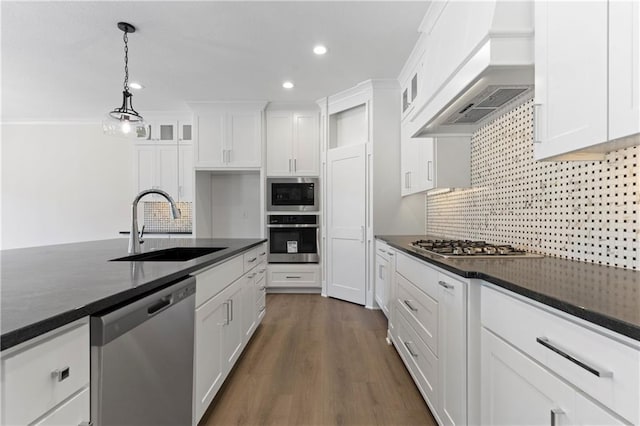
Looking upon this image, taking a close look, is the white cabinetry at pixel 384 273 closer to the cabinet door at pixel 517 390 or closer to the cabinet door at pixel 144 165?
the cabinet door at pixel 517 390

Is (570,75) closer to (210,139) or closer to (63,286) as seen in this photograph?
(63,286)

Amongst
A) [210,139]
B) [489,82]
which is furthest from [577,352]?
[210,139]

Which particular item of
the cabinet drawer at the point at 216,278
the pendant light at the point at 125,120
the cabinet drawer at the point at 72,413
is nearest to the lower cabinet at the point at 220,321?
the cabinet drawer at the point at 216,278

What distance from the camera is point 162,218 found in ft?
16.4

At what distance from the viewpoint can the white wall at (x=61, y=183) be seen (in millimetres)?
5090

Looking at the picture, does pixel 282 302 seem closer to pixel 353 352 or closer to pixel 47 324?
pixel 353 352

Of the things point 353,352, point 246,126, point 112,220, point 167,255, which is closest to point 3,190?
point 112,220

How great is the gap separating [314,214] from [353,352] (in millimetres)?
2296

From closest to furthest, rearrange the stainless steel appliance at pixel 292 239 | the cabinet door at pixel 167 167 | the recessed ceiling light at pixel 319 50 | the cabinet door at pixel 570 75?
1. the cabinet door at pixel 570 75
2. the recessed ceiling light at pixel 319 50
3. the stainless steel appliance at pixel 292 239
4. the cabinet door at pixel 167 167

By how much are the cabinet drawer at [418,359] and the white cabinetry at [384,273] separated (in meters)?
0.42

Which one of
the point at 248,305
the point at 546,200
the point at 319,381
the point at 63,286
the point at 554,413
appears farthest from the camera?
the point at 248,305

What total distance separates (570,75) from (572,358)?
0.91 m

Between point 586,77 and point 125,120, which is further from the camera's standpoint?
point 125,120

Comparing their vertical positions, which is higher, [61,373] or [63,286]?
[63,286]
